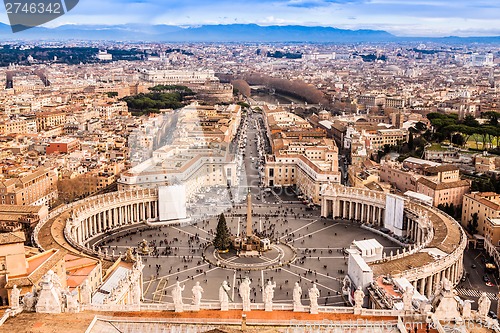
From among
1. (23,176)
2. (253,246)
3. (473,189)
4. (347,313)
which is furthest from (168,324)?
(473,189)

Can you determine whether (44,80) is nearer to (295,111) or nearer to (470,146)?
(295,111)

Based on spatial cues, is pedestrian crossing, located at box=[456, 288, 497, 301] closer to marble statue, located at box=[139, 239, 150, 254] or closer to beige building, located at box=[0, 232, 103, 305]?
marble statue, located at box=[139, 239, 150, 254]

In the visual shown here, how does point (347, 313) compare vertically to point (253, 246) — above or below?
above

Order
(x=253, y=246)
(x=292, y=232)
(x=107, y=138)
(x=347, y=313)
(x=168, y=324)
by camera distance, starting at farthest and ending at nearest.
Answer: (x=107, y=138) → (x=292, y=232) → (x=253, y=246) → (x=347, y=313) → (x=168, y=324)

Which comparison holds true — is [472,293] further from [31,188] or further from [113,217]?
[31,188]

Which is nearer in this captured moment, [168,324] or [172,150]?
A: [168,324]

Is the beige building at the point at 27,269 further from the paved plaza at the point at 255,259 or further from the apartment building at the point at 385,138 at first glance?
the apartment building at the point at 385,138

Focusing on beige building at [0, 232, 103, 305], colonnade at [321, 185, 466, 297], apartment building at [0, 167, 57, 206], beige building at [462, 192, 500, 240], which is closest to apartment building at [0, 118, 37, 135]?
apartment building at [0, 167, 57, 206]

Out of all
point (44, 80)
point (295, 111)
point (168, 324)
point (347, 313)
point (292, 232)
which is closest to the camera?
point (168, 324)
